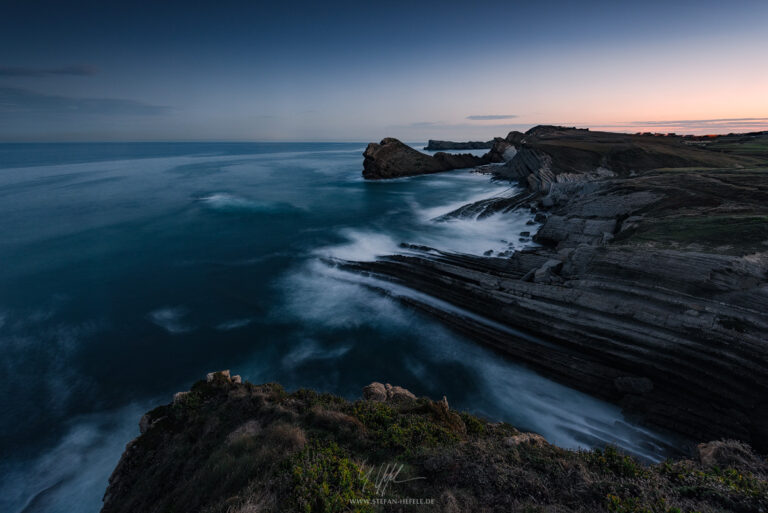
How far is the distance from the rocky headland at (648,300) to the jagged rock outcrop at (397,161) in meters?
45.6

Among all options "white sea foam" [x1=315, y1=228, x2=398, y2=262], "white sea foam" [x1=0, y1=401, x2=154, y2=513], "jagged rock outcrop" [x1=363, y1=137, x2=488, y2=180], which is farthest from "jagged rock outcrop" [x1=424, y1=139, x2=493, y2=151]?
"white sea foam" [x1=0, y1=401, x2=154, y2=513]

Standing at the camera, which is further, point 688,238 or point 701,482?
point 688,238

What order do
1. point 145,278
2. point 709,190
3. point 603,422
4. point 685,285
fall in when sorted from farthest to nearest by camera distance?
point 145,278, point 709,190, point 685,285, point 603,422

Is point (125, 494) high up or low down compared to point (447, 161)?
down

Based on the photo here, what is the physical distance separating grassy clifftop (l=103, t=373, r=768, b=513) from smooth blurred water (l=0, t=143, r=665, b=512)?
145 inches

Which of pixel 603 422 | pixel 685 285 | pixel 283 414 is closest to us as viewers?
pixel 283 414

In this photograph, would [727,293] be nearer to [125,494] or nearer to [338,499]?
[338,499]

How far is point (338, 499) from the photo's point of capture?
15.5 ft

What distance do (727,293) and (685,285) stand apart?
102 cm

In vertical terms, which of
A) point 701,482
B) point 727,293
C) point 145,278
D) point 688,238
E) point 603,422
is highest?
point 688,238

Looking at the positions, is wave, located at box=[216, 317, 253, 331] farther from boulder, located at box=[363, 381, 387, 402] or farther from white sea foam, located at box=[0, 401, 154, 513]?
boulder, located at box=[363, 381, 387, 402]

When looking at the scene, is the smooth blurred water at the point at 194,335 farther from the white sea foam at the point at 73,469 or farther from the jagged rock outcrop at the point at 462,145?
the jagged rock outcrop at the point at 462,145

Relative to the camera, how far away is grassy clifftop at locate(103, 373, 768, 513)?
16.0ft

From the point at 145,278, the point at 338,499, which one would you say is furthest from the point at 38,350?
the point at 338,499
